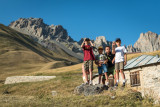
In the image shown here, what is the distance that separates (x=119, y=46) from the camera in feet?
32.3

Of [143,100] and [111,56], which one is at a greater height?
[111,56]

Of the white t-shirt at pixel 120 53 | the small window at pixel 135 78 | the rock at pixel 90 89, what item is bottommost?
the rock at pixel 90 89

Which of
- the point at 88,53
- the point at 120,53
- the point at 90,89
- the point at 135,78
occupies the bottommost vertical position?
the point at 90,89

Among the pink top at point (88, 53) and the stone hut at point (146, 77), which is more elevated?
the pink top at point (88, 53)

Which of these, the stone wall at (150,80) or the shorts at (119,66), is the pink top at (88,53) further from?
the stone wall at (150,80)

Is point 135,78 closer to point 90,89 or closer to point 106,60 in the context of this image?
point 106,60

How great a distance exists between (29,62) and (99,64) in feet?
329

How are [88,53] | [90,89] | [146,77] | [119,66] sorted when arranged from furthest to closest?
[146,77]
[88,53]
[90,89]
[119,66]

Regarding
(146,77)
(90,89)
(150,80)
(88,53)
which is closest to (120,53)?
(88,53)

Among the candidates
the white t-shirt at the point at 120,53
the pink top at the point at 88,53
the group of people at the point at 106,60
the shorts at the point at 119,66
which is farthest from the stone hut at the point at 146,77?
the pink top at the point at 88,53

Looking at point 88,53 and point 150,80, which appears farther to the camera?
point 150,80

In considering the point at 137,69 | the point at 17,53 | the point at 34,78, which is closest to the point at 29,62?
the point at 17,53

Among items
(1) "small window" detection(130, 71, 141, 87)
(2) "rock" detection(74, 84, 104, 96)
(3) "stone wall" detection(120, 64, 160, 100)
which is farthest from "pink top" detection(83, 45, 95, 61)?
(1) "small window" detection(130, 71, 141, 87)

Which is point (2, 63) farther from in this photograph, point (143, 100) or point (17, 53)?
point (143, 100)
